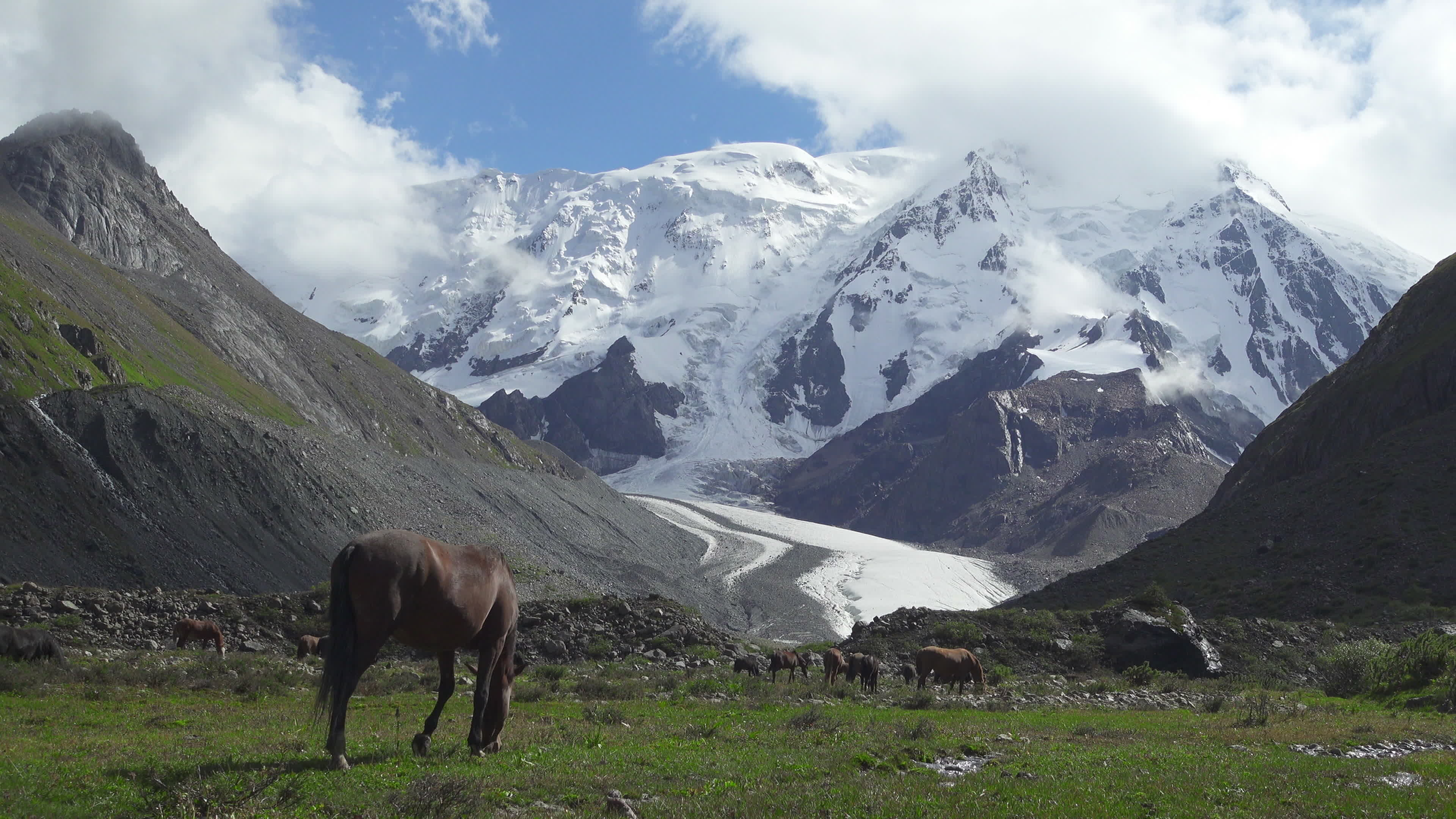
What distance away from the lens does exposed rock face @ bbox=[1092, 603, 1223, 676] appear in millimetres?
38062

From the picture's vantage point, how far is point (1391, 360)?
81.2 meters

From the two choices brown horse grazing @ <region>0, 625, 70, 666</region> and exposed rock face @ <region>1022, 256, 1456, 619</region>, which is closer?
brown horse grazing @ <region>0, 625, 70, 666</region>

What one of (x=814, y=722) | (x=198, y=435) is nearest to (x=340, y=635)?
(x=814, y=722)

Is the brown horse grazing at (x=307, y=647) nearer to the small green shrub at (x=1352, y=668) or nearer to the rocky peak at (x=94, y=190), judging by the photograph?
the small green shrub at (x=1352, y=668)

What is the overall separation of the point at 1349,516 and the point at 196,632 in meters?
54.2

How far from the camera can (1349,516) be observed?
58.9 m

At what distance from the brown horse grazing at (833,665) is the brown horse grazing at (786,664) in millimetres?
694

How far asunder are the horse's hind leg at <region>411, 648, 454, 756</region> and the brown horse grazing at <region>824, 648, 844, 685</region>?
771 inches

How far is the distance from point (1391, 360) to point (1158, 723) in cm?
7057

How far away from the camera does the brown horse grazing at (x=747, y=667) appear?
33.6m

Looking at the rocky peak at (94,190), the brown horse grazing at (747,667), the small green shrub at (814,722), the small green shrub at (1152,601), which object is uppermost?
the rocky peak at (94,190)

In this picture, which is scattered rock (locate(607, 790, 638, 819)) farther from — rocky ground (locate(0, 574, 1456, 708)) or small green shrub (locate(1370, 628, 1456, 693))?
small green shrub (locate(1370, 628, 1456, 693))

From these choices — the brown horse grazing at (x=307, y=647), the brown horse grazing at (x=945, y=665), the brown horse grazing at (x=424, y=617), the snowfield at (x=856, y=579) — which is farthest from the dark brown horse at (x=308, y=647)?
the snowfield at (x=856, y=579)

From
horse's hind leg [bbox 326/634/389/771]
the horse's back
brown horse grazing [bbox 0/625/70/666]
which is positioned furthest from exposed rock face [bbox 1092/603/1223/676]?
brown horse grazing [bbox 0/625/70/666]
